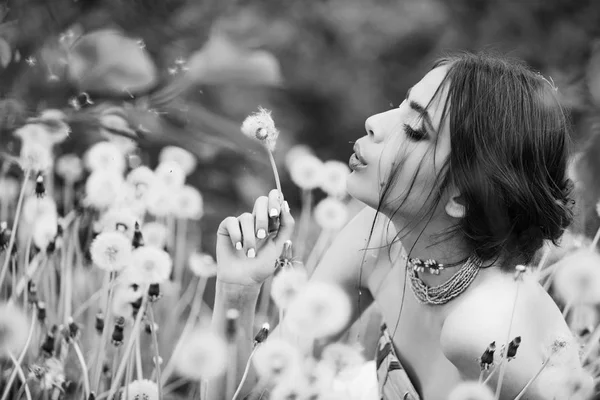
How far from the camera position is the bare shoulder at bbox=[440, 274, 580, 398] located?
0.98m

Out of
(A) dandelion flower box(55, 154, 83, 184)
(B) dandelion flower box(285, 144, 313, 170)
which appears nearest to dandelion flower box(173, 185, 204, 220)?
(A) dandelion flower box(55, 154, 83, 184)

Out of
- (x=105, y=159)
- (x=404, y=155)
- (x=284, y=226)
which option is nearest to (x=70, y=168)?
(x=105, y=159)

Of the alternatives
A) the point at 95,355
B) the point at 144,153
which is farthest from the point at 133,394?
the point at 144,153

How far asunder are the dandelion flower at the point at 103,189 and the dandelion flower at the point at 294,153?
1.98 feet

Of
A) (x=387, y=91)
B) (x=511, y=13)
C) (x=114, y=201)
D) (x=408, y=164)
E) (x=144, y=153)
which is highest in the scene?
(x=511, y=13)

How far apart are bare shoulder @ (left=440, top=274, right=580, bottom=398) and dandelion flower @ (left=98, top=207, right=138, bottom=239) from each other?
0.49m

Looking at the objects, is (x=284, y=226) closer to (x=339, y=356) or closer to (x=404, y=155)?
(x=404, y=155)

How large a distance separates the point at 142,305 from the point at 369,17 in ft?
4.91

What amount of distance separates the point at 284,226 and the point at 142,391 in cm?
29

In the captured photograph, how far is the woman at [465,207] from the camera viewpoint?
102 cm

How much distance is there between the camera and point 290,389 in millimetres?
950

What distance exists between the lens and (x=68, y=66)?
1581mm

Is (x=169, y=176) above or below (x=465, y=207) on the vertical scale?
below

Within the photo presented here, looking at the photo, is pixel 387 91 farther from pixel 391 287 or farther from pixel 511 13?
pixel 391 287
